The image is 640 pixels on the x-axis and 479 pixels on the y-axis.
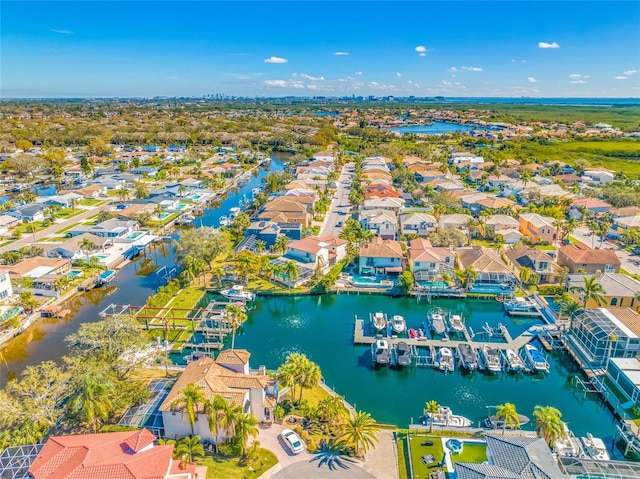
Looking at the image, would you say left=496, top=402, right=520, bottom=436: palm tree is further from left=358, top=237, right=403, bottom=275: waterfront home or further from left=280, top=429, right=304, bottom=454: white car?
left=358, top=237, right=403, bottom=275: waterfront home

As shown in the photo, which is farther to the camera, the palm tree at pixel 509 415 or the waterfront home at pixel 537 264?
the waterfront home at pixel 537 264

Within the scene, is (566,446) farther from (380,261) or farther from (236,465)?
(380,261)

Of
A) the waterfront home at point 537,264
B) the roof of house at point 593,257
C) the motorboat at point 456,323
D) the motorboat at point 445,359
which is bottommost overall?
the motorboat at point 445,359

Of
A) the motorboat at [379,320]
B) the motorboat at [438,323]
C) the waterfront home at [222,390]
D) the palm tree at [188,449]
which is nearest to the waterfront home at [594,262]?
the motorboat at [438,323]

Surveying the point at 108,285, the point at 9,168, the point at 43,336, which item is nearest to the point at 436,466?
the point at 43,336

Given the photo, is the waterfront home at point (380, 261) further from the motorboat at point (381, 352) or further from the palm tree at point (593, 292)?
the palm tree at point (593, 292)

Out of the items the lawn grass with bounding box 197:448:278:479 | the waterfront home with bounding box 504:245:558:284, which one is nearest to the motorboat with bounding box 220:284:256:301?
the lawn grass with bounding box 197:448:278:479
